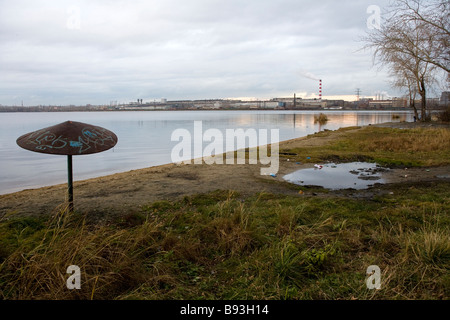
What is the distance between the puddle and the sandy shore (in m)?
0.47

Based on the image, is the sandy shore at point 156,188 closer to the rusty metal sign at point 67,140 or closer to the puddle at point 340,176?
the puddle at point 340,176

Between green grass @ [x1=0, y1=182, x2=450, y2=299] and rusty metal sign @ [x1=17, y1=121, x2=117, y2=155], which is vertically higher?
rusty metal sign @ [x1=17, y1=121, x2=117, y2=155]

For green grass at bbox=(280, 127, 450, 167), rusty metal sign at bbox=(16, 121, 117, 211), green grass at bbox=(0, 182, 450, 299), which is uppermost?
rusty metal sign at bbox=(16, 121, 117, 211)

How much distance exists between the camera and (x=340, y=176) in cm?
1134

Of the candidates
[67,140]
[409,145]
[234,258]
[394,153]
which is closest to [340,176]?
[394,153]

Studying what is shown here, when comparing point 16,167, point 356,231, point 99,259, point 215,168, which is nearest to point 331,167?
point 215,168

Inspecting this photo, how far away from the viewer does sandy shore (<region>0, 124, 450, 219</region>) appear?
708 centimetres

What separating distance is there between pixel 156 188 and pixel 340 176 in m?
6.40

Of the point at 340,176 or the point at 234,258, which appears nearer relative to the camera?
the point at 234,258

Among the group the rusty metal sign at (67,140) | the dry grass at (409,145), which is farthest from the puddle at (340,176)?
the rusty metal sign at (67,140)

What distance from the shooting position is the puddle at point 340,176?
33.1 ft

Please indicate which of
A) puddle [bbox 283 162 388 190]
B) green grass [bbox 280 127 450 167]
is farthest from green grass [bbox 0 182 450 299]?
green grass [bbox 280 127 450 167]

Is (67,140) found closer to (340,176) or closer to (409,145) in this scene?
(340,176)

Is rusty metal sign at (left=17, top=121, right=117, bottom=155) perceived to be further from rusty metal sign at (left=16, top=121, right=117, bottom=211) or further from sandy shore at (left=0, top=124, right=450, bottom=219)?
sandy shore at (left=0, top=124, right=450, bottom=219)
